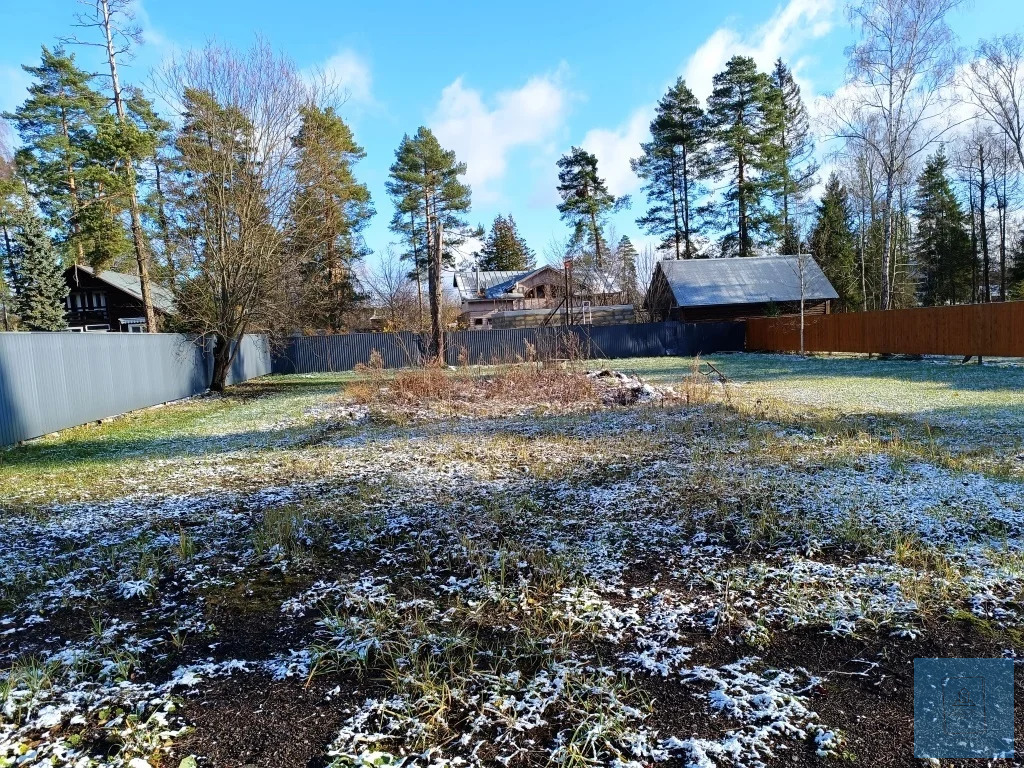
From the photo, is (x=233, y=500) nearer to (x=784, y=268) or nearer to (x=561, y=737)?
(x=561, y=737)

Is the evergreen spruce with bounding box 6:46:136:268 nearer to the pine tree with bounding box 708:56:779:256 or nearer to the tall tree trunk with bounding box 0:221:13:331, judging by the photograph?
the tall tree trunk with bounding box 0:221:13:331

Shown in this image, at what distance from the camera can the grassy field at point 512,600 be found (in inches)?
68.7

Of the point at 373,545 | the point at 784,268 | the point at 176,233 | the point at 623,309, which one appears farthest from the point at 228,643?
the point at 623,309

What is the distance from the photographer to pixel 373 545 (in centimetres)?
343

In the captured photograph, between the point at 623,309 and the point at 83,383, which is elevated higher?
the point at 623,309

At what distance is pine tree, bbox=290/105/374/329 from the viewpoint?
13383 millimetres

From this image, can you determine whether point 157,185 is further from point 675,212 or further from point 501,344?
point 675,212

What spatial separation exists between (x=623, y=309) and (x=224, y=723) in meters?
32.8

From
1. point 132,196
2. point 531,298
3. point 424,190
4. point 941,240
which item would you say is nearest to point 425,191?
point 424,190

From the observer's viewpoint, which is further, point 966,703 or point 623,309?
point 623,309

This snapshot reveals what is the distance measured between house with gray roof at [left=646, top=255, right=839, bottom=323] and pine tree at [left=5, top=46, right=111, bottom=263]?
21737mm

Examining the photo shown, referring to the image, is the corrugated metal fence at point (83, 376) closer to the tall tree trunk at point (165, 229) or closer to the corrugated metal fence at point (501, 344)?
the tall tree trunk at point (165, 229)
